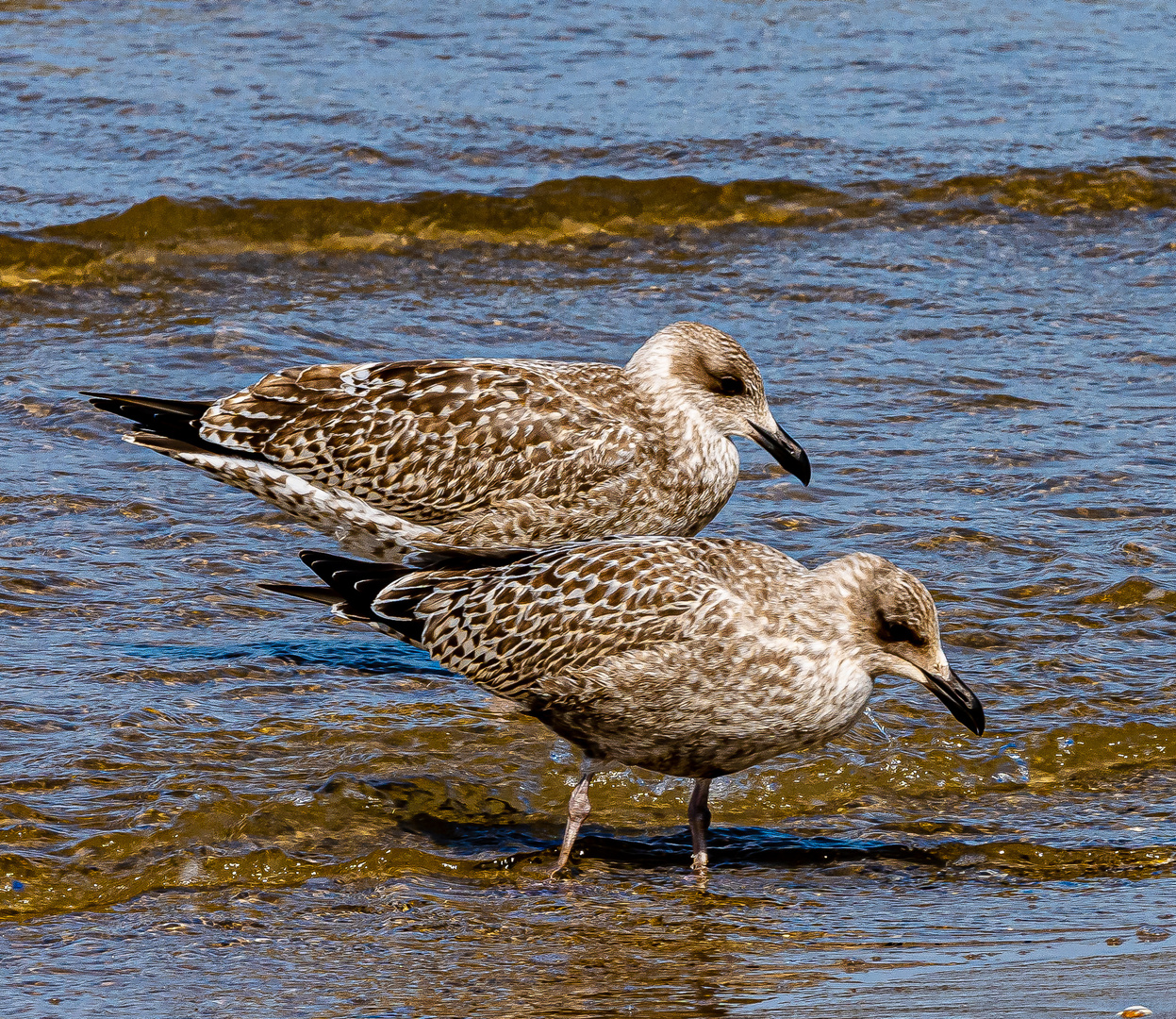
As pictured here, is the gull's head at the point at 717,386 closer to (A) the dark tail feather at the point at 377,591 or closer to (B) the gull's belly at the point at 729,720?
(A) the dark tail feather at the point at 377,591

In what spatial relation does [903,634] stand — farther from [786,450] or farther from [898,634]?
[786,450]

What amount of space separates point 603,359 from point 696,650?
507 centimetres

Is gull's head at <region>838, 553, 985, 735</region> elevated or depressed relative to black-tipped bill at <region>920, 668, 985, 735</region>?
elevated

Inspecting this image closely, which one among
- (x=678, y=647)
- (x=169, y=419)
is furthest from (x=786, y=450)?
(x=169, y=419)

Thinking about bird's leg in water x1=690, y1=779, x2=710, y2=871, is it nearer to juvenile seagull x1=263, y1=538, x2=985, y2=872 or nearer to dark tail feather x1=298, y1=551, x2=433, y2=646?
juvenile seagull x1=263, y1=538, x2=985, y2=872

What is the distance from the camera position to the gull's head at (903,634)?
5559 mm

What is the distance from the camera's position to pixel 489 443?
723cm

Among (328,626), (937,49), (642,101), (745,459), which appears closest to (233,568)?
(328,626)

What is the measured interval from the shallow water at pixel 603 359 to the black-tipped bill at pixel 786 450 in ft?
2.49

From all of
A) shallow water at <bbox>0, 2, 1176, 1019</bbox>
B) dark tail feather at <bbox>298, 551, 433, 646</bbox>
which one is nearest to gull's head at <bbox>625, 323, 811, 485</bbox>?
shallow water at <bbox>0, 2, 1176, 1019</bbox>

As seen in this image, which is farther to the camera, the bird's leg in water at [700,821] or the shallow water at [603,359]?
the bird's leg in water at [700,821]

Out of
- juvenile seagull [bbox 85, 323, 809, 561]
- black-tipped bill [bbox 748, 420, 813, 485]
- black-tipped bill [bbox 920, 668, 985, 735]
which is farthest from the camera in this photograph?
black-tipped bill [bbox 748, 420, 813, 485]

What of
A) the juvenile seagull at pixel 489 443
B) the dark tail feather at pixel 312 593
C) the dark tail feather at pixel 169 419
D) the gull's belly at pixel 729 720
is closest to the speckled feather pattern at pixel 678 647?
the gull's belly at pixel 729 720

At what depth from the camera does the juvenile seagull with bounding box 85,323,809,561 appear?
7176 millimetres
